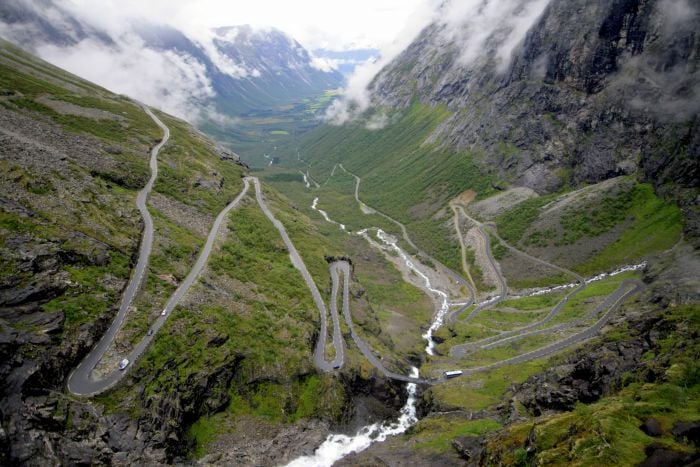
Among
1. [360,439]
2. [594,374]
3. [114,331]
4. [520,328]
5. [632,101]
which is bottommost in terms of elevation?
[360,439]

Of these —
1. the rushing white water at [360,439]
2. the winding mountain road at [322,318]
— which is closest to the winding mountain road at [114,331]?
the rushing white water at [360,439]

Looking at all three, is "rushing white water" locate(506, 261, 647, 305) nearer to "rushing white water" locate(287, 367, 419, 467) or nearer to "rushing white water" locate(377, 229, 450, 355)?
"rushing white water" locate(377, 229, 450, 355)

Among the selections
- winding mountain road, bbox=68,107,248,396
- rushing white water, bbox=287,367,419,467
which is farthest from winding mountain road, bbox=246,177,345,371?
winding mountain road, bbox=68,107,248,396

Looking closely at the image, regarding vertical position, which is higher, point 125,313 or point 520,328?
point 125,313

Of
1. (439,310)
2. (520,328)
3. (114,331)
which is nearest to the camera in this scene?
(114,331)

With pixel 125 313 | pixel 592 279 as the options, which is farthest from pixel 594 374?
pixel 592 279

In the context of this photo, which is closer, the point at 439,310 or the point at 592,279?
the point at 592,279

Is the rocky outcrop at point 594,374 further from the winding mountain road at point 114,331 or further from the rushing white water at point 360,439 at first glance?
the winding mountain road at point 114,331

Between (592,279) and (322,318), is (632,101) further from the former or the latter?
(322,318)

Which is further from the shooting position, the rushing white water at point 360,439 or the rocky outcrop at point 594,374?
the rushing white water at point 360,439
